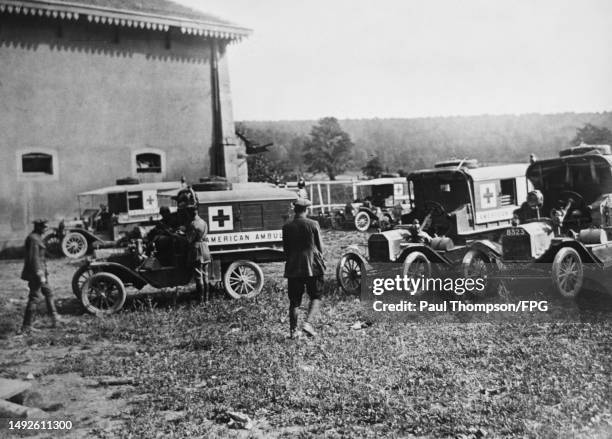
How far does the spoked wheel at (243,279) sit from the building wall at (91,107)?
294 inches

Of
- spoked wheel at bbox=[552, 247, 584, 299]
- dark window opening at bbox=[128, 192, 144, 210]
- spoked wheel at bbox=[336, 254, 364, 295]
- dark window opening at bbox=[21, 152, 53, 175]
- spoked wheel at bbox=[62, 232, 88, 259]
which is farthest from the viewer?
dark window opening at bbox=[128, 192, 144, 210]

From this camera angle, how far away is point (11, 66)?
1270cm

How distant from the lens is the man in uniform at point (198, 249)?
7.57m

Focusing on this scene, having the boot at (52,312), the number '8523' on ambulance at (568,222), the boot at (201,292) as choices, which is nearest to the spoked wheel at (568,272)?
the number '8523' on ambulance at (568,222)

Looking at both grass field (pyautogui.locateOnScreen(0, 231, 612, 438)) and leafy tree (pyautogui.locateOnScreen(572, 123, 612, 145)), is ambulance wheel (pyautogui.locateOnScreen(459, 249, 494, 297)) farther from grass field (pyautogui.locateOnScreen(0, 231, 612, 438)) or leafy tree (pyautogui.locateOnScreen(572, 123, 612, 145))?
leafy tree (pyautogui.locateOnScreen(572, 123, 612, 145))

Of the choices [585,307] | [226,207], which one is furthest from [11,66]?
[585,307]

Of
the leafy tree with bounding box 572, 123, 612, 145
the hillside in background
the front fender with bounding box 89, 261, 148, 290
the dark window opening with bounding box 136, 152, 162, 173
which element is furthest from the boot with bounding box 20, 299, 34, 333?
the hillside in background

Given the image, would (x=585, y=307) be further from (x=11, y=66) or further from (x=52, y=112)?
(x=11, y=66)

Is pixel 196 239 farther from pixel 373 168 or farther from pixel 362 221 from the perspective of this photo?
pixel 373 168

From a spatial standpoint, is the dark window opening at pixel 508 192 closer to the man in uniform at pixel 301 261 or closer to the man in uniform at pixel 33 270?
the man in uniform at pixel 301 261

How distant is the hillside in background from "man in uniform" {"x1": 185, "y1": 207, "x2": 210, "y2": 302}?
19756mm

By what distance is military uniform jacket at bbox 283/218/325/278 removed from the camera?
231 inches

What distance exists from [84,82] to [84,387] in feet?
34.7

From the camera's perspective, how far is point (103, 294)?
24.7 feet
